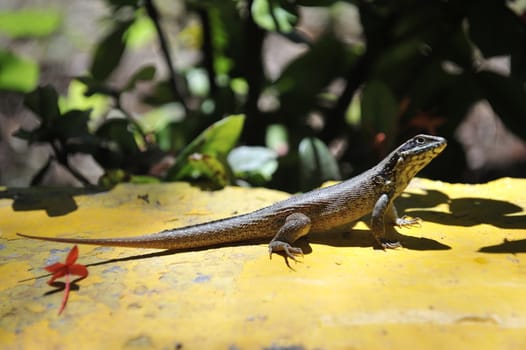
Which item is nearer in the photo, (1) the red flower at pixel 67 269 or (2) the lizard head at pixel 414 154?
(1) the red flower at pixel 67 269

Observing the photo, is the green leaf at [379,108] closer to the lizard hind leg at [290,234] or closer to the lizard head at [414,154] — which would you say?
the lizard head at [414,154]

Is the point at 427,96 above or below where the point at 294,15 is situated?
below

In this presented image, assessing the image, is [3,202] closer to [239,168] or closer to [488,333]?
[239,168]

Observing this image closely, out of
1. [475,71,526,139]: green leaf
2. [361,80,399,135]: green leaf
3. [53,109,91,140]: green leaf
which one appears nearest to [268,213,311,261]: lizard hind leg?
[361,80,399,135]: green leaf

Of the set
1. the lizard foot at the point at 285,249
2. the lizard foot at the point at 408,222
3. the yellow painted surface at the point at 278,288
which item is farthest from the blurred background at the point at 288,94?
the lizard foot at the point at 285,249

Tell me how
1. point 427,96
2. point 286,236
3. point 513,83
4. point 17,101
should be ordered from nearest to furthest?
point 286,236 < point 513,83 < point 427,96 < point 17,101

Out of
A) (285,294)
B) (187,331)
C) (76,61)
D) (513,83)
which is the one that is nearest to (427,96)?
(513,83)
